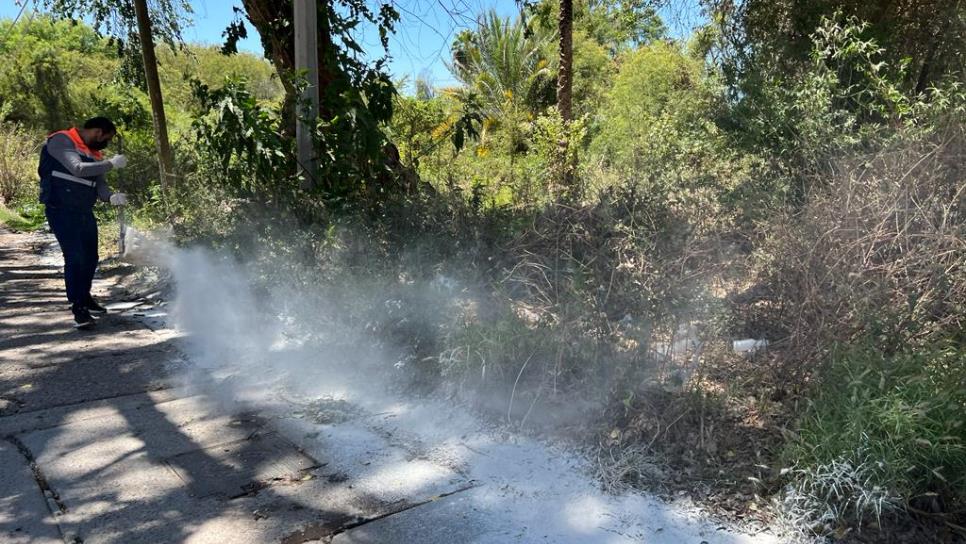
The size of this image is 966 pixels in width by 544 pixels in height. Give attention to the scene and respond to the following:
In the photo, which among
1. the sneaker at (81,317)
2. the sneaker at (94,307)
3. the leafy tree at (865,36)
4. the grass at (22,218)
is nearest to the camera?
the leafy tree at (865,36)

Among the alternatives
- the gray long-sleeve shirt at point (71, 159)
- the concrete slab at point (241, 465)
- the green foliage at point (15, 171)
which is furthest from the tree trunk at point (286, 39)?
the green foliage at point (15, 171)

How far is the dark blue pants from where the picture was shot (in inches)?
244

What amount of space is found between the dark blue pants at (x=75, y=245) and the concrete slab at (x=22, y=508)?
280 centimetres

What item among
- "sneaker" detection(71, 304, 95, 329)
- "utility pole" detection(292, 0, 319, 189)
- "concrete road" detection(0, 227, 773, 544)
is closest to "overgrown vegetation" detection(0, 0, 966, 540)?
"utility pole" detection(292, 0, 319, 189)

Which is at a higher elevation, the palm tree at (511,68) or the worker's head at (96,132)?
the palm tree at (511,68)

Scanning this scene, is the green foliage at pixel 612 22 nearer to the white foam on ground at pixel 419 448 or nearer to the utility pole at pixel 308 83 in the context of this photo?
the utility pole at pixel 308 83

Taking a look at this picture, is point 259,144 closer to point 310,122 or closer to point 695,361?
point 310,122

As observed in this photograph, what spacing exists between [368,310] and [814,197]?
2.86 meters

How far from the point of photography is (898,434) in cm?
267

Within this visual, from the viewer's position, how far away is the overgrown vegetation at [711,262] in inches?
115

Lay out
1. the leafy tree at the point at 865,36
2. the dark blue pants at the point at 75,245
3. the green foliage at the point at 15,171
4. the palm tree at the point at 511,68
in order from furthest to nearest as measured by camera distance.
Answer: the palm tree at the point at 511,68
the green foliage at the point at 15,171
the dark blue pants at the point at 75,245
the leafy tree at the point at 865,36

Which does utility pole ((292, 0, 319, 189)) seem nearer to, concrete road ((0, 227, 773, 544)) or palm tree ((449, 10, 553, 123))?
concrete road ((0, 227, 773, 544))

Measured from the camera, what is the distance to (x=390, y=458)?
3725 millimetres

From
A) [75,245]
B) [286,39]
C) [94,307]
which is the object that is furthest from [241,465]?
[286,39]
